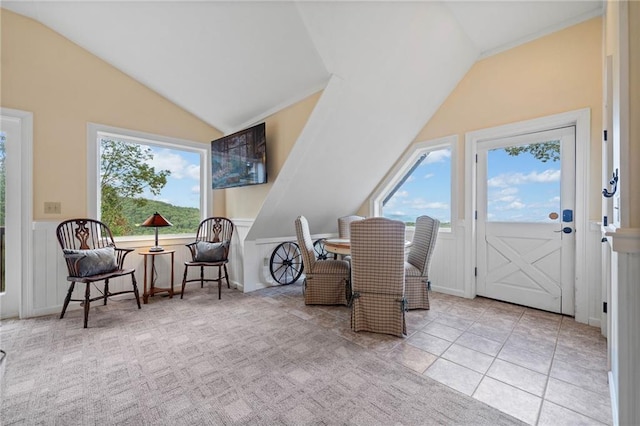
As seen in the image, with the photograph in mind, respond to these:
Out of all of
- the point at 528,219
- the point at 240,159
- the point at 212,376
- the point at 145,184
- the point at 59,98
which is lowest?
the point at 212,376

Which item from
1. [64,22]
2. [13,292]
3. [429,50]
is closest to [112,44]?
[64,22]

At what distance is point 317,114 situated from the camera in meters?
2.89

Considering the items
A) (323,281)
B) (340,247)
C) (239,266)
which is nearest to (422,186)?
(340,247)

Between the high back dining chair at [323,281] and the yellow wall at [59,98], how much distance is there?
104 inches

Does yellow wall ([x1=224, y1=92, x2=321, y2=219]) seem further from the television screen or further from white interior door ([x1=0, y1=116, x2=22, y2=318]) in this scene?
white interior door ([x1=0, y1=116, x2=22, y2=318])

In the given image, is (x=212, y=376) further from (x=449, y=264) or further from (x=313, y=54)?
(x=449, y=264)

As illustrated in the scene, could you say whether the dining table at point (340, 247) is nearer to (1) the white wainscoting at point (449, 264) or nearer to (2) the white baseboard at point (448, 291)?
(1) the white wainscoting at point (449, 264)

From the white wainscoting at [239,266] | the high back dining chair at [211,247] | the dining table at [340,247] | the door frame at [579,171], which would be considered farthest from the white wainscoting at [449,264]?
the high back dining chair at [211,247]

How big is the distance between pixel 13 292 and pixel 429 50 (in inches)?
207

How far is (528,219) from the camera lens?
10.6ft

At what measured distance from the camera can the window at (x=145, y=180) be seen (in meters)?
3.46

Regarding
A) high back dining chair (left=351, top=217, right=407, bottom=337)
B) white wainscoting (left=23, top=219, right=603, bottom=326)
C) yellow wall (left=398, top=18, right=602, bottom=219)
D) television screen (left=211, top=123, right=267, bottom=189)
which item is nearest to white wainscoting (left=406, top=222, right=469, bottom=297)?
white wainscoting (left=23, top=219, right=603, bottom=326)

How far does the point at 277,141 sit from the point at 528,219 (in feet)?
10.3

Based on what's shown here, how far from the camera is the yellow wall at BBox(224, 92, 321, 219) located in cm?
301
